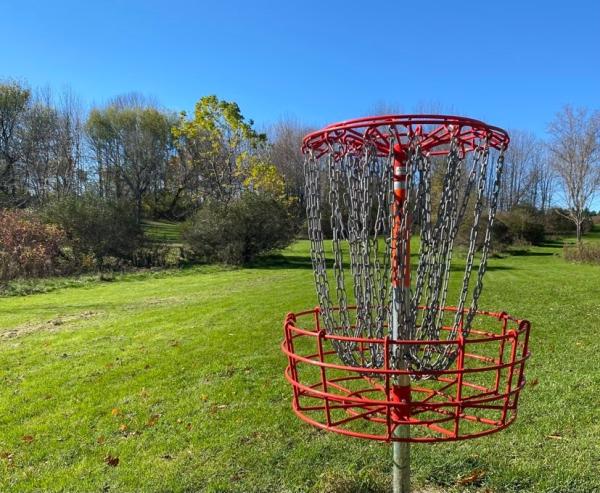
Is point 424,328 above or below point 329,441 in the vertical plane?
above

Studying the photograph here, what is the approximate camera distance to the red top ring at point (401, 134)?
1.88 m

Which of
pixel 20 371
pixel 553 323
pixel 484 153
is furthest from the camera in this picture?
pixel 553 323

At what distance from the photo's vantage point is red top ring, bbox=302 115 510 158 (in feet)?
6.17

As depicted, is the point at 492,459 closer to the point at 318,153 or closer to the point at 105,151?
the point at 318,153

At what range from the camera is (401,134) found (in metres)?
2.05

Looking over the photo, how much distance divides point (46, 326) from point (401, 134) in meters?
9.97

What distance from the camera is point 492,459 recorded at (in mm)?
4168

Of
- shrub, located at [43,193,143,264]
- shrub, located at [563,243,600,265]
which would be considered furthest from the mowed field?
shrub, located at [563,243,600,265]

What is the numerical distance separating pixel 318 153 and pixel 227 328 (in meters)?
7.19

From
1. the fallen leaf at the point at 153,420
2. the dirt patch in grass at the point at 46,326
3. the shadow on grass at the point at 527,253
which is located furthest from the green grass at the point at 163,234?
the fallen leaf at the point at 153,420

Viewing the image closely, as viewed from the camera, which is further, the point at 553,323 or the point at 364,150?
the point at 553,323

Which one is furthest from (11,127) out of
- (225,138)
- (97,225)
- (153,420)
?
(153,420)

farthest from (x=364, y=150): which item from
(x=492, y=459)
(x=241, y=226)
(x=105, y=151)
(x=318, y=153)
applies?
(x=105, y=151)

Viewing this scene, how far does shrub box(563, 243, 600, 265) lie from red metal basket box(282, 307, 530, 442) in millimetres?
15239
